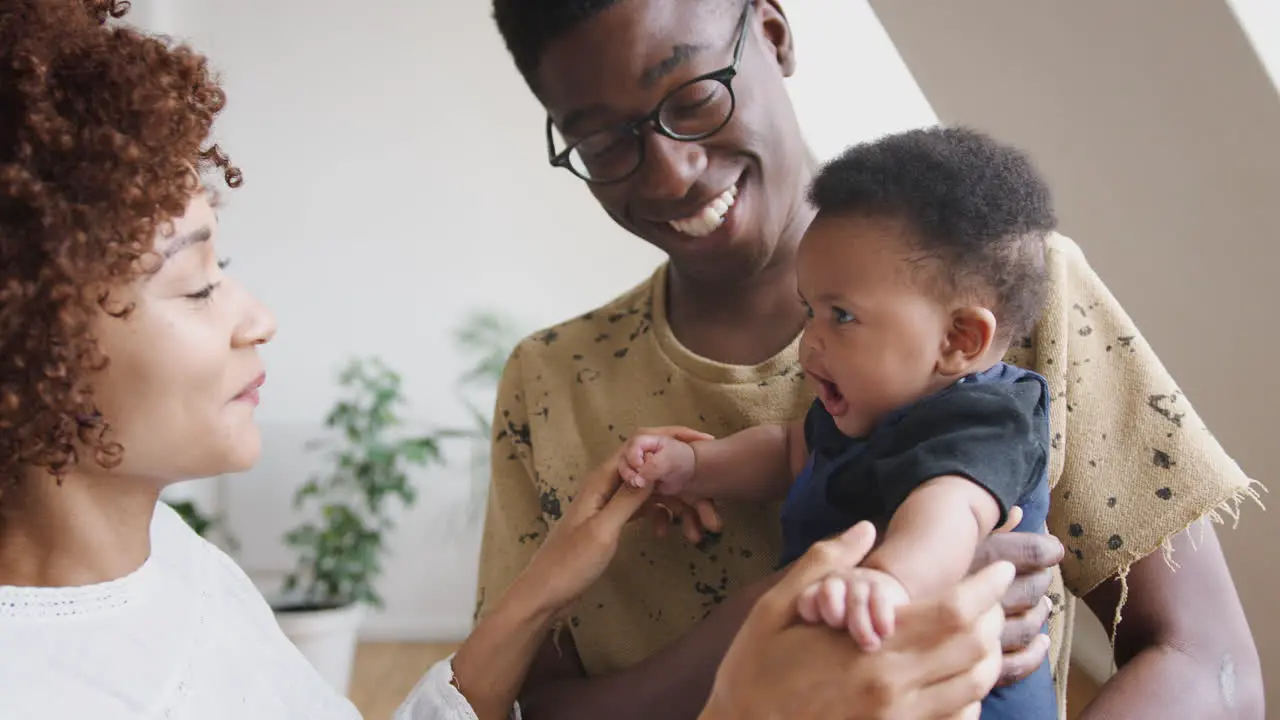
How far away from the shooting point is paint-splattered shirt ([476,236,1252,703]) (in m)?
1.26

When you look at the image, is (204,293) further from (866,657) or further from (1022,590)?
(1022,590)

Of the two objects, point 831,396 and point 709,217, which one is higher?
point 709,217

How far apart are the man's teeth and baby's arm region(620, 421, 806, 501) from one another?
0.26 meters

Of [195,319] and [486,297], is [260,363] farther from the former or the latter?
[486,297]

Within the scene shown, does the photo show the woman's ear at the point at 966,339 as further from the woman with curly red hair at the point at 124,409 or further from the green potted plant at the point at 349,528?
the green potted plant at the point at 349,528

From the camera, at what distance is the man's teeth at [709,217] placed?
141cm

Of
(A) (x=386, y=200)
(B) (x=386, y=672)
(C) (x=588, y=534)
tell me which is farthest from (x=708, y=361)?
(A) (x=386, y=200)

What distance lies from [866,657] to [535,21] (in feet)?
2.91

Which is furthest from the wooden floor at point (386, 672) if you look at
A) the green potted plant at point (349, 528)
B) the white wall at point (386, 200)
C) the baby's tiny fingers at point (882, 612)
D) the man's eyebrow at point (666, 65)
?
the baby's tiny fingers at point (882, 612)

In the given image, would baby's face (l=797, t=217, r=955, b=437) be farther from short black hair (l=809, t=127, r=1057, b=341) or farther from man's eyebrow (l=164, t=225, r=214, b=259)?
man's eyebrow (l=164, t=225, r=214, b=259)

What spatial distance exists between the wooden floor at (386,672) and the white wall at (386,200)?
85 centimetres

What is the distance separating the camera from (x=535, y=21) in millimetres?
1418

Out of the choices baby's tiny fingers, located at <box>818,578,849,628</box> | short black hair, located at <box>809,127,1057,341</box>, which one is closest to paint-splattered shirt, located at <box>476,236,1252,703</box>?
short black hair, located at <box>809,127,1057,341</box>

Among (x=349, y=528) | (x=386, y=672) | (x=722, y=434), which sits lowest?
(x=386, y=672)
